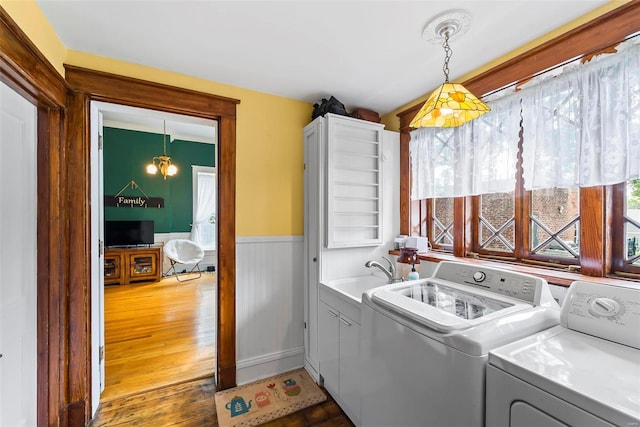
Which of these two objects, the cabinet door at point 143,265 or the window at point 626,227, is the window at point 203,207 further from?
the window at point 626,227

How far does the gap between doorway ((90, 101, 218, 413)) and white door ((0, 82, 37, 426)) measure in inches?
14.6

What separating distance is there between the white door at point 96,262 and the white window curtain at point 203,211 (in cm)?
371

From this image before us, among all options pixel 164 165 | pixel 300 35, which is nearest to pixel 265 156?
pixel 300 35

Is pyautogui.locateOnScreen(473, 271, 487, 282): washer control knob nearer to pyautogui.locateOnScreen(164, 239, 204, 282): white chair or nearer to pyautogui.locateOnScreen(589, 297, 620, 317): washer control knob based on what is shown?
pyautogui.locateOnScreen(589, 297, 620, 317): washer control knob

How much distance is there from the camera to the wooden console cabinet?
446cm

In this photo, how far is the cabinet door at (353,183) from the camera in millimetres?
2180

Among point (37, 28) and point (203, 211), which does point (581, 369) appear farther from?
point (203, 211)

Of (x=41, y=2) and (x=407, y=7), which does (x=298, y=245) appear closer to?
(x=407, y=7)

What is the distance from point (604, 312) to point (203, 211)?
19.5 ft

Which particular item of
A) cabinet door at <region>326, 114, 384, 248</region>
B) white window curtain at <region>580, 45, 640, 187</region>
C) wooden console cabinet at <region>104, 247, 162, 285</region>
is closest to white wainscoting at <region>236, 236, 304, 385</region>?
cabinet door at <region>326, 114, 384, 248</region>

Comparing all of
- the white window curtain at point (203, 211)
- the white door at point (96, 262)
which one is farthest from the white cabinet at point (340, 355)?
the white window curtain at point (203, 211)

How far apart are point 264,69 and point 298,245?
57.1 inches

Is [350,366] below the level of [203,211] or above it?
below

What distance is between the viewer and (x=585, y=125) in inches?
55.8
